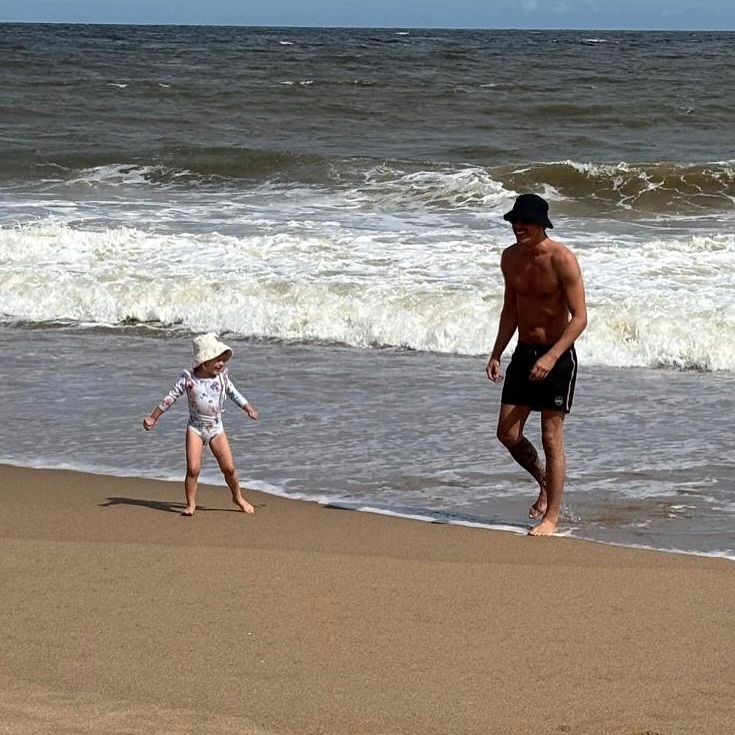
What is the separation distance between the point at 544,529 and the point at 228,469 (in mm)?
1449

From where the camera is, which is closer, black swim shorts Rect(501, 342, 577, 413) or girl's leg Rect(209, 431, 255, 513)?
black swim shorts Rect(501, 342, 577, 413)

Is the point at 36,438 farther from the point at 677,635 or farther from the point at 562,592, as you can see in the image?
the point at 677,635

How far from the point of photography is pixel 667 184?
1880 cm

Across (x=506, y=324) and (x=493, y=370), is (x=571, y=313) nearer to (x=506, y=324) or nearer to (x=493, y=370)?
(x=506, y=324)

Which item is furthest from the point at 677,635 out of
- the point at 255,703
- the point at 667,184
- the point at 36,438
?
the point at 667,184

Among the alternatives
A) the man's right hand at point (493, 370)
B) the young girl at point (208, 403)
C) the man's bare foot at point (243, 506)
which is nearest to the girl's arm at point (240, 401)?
the young girl at point (208, 403)

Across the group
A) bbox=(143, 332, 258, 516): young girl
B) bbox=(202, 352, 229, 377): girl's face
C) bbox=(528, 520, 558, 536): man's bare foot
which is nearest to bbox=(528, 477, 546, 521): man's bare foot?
bbox=(528, 520, 558, 536): man's bare foot

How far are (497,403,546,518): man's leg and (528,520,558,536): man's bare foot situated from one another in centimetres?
25

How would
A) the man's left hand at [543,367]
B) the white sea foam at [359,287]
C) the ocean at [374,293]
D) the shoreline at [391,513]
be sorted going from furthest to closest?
1. the white sea foam at [359,287]
2. the ocean at [374,293]
3. the man's left hand at [543,367]
4. the shoreline at [391,513]

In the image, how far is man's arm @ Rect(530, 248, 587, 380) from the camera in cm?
562

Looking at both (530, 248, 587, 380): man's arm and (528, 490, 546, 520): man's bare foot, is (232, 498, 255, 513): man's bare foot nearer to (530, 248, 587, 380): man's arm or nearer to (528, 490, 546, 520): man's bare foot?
(528, 490, 546, 520): man's bare foot

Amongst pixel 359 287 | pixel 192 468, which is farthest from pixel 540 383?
pixel 359 287

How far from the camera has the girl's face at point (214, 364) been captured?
6082 millimetres

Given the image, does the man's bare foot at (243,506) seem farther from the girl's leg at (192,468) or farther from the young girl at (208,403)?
the girl's leg at (192,468)
